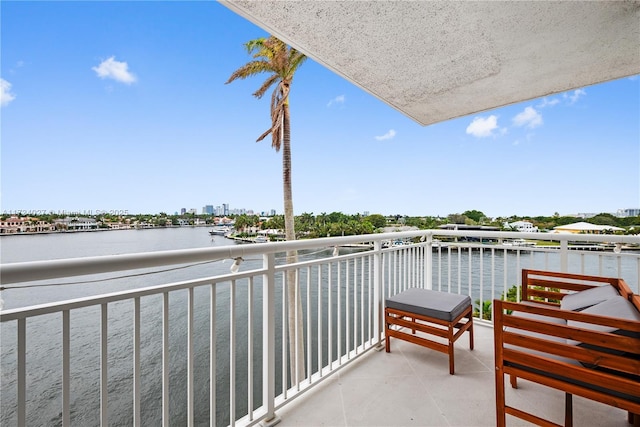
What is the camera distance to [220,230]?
9.41m

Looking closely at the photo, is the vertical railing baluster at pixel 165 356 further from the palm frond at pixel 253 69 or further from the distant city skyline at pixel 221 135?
the palm frond at pixel 253 69

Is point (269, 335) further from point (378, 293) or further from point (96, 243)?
point (96, 243)

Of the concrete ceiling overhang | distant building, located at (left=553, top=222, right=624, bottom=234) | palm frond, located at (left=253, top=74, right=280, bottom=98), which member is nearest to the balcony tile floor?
distant building, located at (left=553, top=222, right=624, bottom=234)

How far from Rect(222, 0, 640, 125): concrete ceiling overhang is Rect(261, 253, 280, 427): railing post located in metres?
1.45

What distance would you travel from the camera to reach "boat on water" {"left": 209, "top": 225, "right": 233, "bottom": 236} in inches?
354

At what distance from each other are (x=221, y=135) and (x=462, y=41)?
63.8 ft

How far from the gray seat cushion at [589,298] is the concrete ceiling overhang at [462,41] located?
1641 millimetres

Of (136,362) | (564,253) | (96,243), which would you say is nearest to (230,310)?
(136,362)

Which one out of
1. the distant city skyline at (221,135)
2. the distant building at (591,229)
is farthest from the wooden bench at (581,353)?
the distant city skyline at (221,135)

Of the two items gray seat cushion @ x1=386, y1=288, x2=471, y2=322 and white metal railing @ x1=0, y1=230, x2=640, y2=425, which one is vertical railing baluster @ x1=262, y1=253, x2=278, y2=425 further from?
gray seat cushion @ x1=386, y1=288, x2=471, y2=322

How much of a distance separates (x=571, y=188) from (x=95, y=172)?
22.9 m

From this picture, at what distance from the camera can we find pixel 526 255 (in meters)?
3.14

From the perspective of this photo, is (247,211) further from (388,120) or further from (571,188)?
(571,188)

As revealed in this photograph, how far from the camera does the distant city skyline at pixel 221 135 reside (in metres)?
10.4
